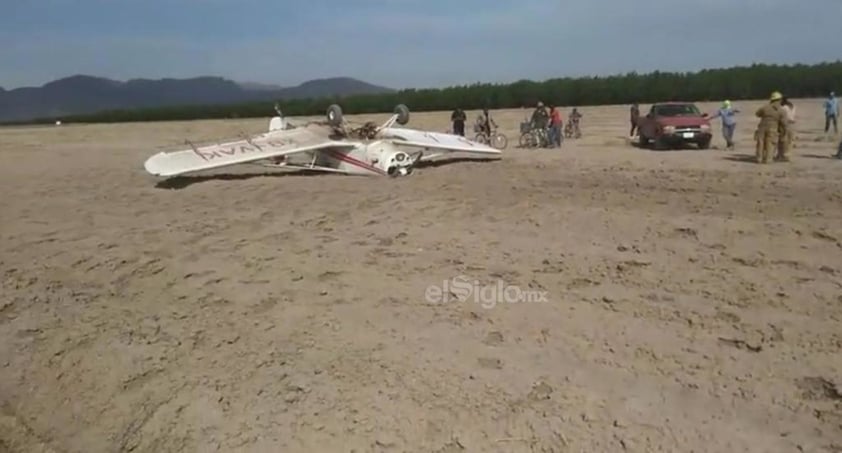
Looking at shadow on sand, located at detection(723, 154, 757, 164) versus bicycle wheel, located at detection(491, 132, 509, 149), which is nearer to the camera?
shadow on sand, located at detection(723, 154, 757, 164)

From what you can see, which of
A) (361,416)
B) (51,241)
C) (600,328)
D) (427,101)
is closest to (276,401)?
(361,416)

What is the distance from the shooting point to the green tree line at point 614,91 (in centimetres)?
5691

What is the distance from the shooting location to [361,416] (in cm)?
505

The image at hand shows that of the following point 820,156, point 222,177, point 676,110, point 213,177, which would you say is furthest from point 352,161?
point 676,110

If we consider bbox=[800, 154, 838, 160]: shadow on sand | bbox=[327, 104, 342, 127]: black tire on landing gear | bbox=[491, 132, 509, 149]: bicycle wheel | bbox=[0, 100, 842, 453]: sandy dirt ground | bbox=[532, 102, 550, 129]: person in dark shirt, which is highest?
bbox=[327, 104, 342, 127]: black tire on landing gear

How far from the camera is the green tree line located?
56.9m

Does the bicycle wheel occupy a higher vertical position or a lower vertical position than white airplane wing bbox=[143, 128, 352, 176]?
lower

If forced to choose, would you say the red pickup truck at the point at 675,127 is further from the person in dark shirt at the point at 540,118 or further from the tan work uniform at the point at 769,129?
the tan work uniform at the point at 769,129

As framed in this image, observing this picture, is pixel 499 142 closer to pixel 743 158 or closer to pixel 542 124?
pixel 542 124

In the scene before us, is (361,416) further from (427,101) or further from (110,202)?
(427,101)

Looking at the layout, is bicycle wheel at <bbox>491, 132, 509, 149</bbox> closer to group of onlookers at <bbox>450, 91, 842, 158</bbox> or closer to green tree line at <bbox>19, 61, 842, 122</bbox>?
group of onlookers at <bbox>450, 91, 842, 158</bbox>

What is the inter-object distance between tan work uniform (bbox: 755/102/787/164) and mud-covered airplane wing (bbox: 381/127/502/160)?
18.7 feet

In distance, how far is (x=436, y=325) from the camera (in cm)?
621

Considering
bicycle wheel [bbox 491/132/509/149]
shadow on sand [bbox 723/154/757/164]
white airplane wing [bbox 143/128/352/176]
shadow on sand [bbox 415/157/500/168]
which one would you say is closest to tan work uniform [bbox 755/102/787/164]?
shadow on sand [bbox 723/154/757/164]
